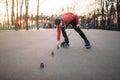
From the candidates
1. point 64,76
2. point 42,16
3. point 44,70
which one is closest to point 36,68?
point 44,70

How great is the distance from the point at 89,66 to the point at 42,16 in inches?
4990

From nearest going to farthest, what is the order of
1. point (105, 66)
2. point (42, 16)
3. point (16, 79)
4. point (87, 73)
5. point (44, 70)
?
point (16, 79) < point (87, 73) < point (44, 70) < point (105, 66) < point (42, 16)

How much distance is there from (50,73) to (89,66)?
3.79ft

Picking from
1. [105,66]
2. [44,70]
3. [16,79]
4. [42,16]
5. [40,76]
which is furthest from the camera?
[42,16]

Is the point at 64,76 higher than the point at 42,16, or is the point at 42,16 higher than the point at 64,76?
the point at 42,16

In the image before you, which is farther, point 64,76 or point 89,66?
point 89,66

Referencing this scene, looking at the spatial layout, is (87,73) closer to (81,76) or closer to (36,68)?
(81,76)

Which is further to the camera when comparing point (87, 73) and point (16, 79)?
point (87, 73)

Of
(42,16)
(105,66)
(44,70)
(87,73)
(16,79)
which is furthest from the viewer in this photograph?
(42,16)

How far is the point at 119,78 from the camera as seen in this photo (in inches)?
159

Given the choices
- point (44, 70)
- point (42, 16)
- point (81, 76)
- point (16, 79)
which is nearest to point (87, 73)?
point (81, 76)

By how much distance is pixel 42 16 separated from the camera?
13088 centimetres

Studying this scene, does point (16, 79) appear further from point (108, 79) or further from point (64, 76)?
point (108, 79)

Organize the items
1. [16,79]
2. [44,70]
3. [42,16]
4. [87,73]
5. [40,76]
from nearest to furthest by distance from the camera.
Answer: [16,79], [40,76], [87,73], [44,70], [42,16]
